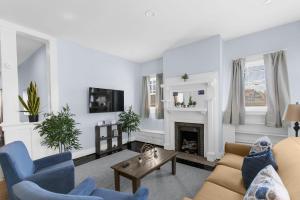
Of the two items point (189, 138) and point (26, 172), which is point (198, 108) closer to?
point (189, 138)

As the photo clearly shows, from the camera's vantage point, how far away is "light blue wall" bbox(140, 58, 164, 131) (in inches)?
197

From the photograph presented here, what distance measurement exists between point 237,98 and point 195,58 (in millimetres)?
1334

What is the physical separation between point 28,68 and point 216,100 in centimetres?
569

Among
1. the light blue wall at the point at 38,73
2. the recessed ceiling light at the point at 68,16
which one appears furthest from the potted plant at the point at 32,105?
the recessed ceiling light at the point at 68,16

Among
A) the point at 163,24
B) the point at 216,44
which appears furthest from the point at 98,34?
the point at 216,44

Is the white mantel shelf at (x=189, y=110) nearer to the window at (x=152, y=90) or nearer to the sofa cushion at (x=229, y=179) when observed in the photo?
the window at (x=152, y=90)

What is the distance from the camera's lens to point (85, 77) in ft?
13.1

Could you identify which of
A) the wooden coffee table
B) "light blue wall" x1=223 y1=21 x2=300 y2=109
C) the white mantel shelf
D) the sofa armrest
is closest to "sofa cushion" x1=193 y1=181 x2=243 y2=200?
the wooden coffee table

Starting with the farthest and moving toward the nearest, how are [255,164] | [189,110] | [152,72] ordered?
[152,72], [189,110], [255,164]

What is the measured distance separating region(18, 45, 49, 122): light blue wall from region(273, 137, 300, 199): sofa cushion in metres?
4.24

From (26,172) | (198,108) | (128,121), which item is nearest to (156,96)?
(128,121)

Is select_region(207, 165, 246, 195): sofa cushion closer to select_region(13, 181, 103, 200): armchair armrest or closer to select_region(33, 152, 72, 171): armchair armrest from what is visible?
select_region(13, 181, 103, 200): armchair armrest

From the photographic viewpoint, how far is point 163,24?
2.95 metres

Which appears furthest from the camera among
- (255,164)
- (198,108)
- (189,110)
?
(189,110)
